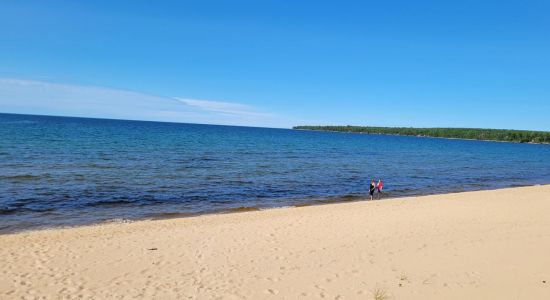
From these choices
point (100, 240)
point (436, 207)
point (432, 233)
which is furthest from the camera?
point (436, 207)

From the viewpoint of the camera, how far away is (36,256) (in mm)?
10703

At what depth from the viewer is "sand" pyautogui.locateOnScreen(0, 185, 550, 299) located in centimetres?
867

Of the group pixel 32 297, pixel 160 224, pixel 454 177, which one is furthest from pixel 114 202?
pixel 454 177

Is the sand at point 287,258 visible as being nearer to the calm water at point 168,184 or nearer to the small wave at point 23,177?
the calm water at point 168,184

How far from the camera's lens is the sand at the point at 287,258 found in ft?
28.5

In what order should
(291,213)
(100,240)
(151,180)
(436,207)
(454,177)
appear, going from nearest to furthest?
1. (100,240)
2. (291,213)
3. (436,207)
4. (151,180)
5. (454,177)

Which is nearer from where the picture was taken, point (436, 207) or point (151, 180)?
point (436, 207)

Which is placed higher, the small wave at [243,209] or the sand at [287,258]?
the sand at [287,258]

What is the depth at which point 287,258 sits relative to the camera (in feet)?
36.1

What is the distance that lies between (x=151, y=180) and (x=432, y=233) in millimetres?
17896

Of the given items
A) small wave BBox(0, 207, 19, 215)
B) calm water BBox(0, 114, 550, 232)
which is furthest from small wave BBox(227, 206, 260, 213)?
small wave BBox(0, 207, 19, 215)

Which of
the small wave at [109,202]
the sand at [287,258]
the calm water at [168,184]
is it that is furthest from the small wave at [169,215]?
the small wave at [109,202]

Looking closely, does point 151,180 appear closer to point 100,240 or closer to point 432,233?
point 100,240

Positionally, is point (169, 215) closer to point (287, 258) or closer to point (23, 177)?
point (287, 258)
